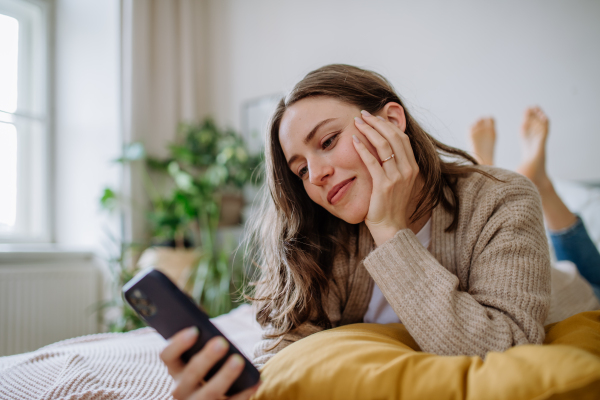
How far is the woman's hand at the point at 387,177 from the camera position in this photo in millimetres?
763

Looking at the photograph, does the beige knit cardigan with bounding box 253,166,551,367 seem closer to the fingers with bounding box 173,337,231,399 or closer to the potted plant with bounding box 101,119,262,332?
the fingers with bounding box 173,337,231,399

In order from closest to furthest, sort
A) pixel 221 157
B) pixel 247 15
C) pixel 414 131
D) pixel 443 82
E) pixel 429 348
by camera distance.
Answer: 1. pixel 429 348
2. pixel 414 131
3. pixel 443 82
4. pixel 221 157
5. pixel 247 15

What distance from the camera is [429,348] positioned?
0.63 metres

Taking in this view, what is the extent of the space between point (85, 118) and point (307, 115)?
228cm

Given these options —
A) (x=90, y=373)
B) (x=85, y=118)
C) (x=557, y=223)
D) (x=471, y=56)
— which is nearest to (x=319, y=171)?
(x=90, y=373)

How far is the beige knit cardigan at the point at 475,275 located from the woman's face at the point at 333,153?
0.15m

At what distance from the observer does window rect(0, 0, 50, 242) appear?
240cm

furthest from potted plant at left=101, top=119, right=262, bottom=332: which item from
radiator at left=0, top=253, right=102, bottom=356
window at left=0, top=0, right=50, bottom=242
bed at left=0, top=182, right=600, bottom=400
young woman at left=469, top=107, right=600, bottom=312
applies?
young woman at left=469, top=107, right=600, bottom=312

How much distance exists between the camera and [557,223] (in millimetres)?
1412

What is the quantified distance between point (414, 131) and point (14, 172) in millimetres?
2568

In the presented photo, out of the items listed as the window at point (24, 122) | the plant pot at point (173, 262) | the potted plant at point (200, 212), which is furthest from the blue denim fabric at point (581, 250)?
the window at point (24, 122)

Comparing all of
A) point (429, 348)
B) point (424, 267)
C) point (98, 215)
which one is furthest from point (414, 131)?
point (98, 215)

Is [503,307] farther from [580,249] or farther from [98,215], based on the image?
[98,215]

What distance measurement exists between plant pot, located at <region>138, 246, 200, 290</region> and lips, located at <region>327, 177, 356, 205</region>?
5.29ft
